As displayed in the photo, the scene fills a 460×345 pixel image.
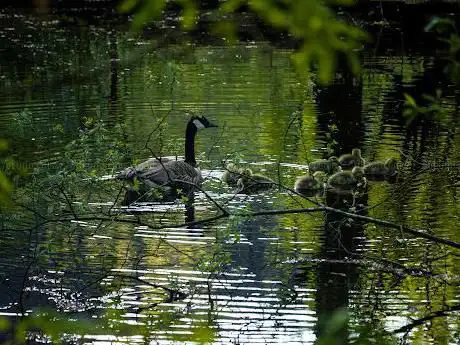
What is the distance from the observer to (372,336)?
22.5 feet

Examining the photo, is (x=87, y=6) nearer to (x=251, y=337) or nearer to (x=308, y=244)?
(x=308, y=244)

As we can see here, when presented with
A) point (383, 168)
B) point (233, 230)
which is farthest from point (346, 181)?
point (233, 230)

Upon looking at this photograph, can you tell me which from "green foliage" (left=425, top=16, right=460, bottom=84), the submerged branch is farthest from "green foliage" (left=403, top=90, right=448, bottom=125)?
the submerged branch

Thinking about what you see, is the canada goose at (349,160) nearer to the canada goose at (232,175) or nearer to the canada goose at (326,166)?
the canada goose at (326,166)

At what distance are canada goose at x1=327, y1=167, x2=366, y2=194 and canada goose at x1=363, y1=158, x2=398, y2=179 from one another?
0.29 metres

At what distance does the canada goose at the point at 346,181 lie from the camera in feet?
40.1

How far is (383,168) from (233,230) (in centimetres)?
403

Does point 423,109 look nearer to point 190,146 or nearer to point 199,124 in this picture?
point 190,146

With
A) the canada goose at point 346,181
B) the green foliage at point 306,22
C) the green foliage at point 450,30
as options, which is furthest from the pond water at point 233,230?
the green foliage at point 450,30

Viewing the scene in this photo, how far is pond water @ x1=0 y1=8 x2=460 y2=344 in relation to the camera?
7.65 m

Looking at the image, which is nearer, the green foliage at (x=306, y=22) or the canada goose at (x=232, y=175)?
the green foliage at (x=306, y=22)

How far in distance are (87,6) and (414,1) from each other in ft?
40.7

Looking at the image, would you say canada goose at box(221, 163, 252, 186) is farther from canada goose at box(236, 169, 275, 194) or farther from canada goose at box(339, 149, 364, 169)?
canada goose at box(339, 149, 364, 169)

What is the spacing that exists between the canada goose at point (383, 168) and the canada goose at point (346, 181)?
11.5 inches
